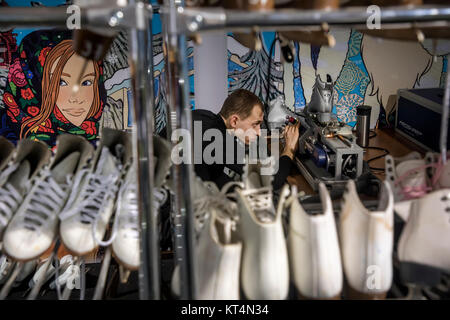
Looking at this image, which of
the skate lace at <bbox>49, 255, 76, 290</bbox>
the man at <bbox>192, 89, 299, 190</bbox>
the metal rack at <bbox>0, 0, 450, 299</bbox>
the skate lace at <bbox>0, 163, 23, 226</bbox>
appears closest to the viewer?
the metal rack at <bbox>0, 0, 450, 299</bbox>

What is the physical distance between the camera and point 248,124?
2.54 m

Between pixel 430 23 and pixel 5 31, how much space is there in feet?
10.7

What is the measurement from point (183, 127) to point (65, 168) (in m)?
0.41

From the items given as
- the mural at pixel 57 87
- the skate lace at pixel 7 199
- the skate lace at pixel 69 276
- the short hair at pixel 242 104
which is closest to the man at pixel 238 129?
the short hair at pixel 242 104

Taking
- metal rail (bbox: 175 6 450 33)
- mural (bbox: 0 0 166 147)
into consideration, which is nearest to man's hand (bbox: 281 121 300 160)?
mural (bbox: 0 0 166 147)

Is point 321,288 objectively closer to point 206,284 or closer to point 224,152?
point 206,284

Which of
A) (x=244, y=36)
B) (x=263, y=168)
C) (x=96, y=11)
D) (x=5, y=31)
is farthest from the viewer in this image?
(x=5, y=31)

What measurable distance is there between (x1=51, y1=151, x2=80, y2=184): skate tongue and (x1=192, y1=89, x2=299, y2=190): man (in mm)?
1130

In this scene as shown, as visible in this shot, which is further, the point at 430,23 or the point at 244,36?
the point at 244,36

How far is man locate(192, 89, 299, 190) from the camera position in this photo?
2.41 m

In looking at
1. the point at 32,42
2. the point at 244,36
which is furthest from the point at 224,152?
the point at 32,42

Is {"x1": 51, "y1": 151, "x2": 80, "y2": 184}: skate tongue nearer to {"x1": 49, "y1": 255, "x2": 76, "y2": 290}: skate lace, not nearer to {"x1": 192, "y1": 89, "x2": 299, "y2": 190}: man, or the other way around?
{"x1": 49, "y1": 255, "x2": 76, "y2": 290}: skate lace

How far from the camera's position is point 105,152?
117 centimetres

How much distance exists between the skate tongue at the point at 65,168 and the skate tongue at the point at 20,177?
62 mm
